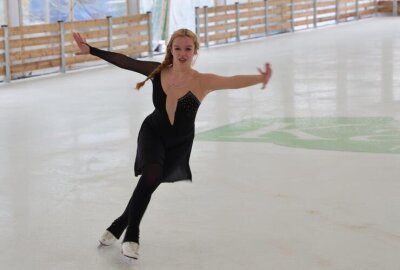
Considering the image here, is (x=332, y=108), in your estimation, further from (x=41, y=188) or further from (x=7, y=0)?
(x=7, y=0)

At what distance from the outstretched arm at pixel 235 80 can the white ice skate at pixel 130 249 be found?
0.88 m

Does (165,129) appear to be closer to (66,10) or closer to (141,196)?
(141,196)

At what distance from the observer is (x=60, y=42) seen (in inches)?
622

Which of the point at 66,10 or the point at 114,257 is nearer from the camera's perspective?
the point at 114,257

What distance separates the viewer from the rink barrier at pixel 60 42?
14.6 m

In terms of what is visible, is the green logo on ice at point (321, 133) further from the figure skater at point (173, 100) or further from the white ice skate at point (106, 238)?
the white ice skate at point (106, 238)

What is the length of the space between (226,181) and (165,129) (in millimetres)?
1878

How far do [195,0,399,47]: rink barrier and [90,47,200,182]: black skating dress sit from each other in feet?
53.5

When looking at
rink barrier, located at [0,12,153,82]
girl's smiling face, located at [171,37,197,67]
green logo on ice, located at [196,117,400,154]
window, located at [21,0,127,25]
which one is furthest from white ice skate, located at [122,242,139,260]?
window, located at [21,0,127,25]

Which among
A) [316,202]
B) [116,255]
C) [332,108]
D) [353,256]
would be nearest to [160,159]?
[116,255]

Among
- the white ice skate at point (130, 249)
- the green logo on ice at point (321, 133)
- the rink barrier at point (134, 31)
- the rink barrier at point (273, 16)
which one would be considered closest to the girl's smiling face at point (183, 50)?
the white ice skate at point (130, 249)

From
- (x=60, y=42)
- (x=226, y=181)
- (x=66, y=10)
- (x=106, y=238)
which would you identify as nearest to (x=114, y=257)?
(x=106, y=238)

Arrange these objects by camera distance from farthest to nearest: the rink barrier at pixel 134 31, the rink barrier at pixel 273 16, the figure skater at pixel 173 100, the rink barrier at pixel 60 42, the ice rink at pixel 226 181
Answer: the rink barrier at pixel 273 16
the rink barrier at pixel 134 31
the rink barrier at pixel 60 42
the ice rink at pixel 226 181
the figure skater at pixel 173 100

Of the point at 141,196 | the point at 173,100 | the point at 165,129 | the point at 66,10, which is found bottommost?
the point at 141,196
